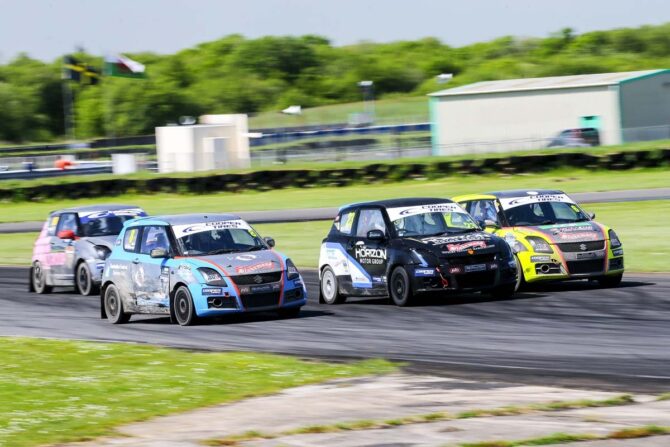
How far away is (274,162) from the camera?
180 ft

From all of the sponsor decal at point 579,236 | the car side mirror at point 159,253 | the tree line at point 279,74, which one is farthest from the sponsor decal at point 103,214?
the tree line at point 279,74

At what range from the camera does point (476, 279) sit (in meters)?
15.9

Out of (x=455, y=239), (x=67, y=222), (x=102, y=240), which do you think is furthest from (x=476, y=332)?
(x=67, y=222)

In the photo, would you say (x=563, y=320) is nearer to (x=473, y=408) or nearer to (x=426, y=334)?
(x=426, y=334)

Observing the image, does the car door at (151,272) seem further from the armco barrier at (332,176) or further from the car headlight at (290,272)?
the armco barrier at (332,176)

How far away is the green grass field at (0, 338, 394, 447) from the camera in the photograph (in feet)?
28.7

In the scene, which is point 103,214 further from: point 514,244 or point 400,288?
point 514,244

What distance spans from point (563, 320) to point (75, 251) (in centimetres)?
999

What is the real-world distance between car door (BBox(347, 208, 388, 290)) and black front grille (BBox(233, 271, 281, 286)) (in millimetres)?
1804

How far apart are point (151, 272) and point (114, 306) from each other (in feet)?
3.80

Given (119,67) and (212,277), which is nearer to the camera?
(212,277)

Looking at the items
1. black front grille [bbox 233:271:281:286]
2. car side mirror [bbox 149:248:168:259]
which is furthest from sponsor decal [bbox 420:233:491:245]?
car side mirror [bbox 149:248:168:259]

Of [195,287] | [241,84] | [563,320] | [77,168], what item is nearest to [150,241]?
[195,287]

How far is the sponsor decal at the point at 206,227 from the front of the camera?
1595cm
